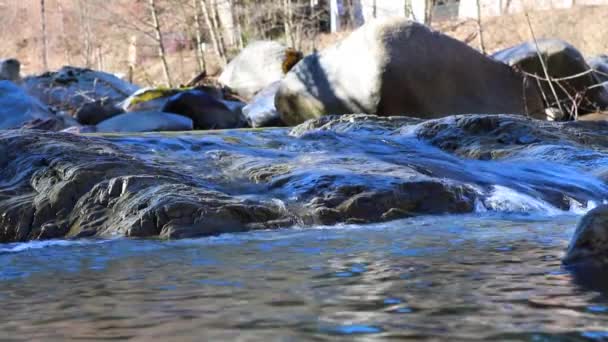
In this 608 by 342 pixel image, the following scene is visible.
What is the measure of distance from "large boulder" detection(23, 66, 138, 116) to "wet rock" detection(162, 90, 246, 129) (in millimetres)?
3657

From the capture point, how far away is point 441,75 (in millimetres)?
12023

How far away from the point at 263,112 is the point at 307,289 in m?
11.7

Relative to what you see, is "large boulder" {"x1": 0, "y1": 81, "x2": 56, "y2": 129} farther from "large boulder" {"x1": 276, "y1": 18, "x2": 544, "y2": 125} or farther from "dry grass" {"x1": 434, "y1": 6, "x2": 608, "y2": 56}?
"dry grass" {"x1": 434, "y1": 6, "x2": 608, "y2": 56}

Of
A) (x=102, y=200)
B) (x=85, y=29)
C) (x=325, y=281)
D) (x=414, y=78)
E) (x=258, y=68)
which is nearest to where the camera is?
(x=325, y=281)

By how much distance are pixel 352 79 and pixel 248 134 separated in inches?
165

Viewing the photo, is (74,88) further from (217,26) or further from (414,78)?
(414,78)

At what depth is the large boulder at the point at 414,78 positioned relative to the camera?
11.9 metres

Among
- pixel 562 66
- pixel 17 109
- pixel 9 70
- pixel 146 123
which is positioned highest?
pixel 9 70

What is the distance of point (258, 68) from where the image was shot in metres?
20.5

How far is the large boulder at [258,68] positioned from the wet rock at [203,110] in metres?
4.90

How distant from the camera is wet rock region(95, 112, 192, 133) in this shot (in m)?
13.0

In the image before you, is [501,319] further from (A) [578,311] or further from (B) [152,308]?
(B) [152,308]

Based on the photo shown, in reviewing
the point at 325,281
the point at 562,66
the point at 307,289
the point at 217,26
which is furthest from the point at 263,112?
the point at 217,26

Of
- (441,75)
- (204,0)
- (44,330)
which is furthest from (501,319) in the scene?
(204,0)
